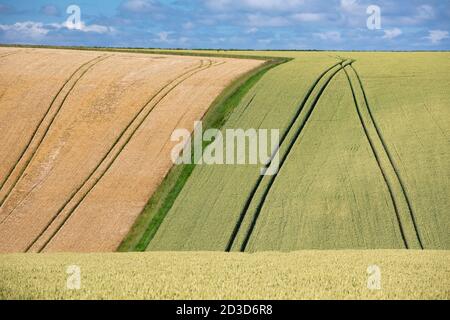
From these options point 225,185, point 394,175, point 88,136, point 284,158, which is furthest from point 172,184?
point 394,175

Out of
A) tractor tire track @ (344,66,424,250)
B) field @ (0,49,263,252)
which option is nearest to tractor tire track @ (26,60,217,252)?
field @ (0,49,263,252)

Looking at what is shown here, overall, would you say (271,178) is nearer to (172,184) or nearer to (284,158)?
(284,158)

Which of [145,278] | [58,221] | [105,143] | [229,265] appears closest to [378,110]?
[105,143]

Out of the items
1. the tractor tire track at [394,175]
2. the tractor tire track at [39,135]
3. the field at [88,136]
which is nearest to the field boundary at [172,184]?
the field at [88,136]

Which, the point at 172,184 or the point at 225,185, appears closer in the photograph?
the point at 225,185
